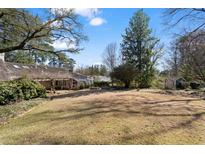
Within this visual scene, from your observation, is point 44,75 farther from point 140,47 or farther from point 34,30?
point 34,30

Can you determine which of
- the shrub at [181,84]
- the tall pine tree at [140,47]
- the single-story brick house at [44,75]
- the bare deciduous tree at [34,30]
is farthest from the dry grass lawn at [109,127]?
the shrub at [181,84]

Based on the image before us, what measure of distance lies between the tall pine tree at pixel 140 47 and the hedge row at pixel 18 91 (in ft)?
50.6

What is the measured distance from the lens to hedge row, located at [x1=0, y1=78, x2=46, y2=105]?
14328 millimetres

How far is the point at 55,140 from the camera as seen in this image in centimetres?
699

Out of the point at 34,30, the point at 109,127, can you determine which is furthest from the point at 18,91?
the point at 109,127

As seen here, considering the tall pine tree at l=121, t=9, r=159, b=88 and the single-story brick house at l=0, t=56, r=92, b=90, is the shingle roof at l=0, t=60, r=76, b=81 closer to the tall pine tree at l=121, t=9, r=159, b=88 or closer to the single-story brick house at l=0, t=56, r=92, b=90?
the single-story brick house at l=0, t=56, r=92, b=90

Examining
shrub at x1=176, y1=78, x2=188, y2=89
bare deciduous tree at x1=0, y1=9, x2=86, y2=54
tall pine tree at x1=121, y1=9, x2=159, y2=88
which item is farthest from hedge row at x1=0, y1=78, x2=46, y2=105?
shrub at x1=176, y1=78, x2=188, y2=89

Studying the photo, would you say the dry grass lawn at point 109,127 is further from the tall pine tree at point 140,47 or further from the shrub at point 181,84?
the shrub at point 181,84

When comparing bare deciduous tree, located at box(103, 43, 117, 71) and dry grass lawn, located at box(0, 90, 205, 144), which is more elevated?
bare deciduous tree, located at box(103, 43, 117, 71)

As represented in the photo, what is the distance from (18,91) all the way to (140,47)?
784 inches

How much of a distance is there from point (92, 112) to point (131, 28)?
23.9m

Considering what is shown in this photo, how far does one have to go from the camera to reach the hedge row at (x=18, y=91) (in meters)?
14.3

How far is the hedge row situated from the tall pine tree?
1542 centimetres

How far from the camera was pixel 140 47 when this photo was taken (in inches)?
1286
